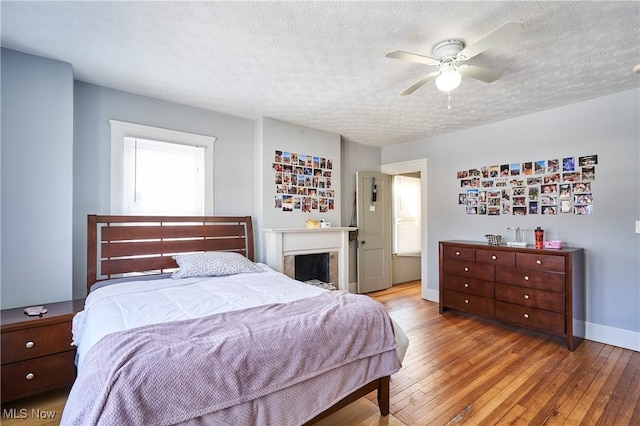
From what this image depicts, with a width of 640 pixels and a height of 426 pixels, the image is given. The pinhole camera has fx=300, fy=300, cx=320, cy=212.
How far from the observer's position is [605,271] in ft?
10.1

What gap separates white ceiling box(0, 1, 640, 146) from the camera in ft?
5.96

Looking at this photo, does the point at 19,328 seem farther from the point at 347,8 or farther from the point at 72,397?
the point at 347,8

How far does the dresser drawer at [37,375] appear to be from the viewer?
1.93m

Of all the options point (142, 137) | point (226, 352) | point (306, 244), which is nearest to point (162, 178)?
point (142, 137)

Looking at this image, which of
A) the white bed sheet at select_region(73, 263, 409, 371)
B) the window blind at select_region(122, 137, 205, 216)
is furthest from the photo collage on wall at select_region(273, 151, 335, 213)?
the white bed sheet at select_region(73, 263, 409, 371)

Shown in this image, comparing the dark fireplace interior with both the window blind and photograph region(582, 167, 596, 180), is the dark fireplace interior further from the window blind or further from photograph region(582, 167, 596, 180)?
photograph region(582, 167, 596, 180)

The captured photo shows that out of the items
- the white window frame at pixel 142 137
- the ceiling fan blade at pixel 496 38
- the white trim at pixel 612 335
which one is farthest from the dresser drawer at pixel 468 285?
the white window frame at pixel 142 137

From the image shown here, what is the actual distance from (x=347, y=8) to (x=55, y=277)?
2983 millimetres

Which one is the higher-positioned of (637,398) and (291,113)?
(291,113)

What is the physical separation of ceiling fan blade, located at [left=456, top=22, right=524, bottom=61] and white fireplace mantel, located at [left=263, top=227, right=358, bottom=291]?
8.40 feet

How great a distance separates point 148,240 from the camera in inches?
121

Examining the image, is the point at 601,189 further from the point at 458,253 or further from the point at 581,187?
the point at 458,253

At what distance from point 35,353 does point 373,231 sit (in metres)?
4.28

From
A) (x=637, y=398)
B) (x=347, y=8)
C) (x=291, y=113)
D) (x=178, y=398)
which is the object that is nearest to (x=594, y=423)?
(x=637, y=398)
